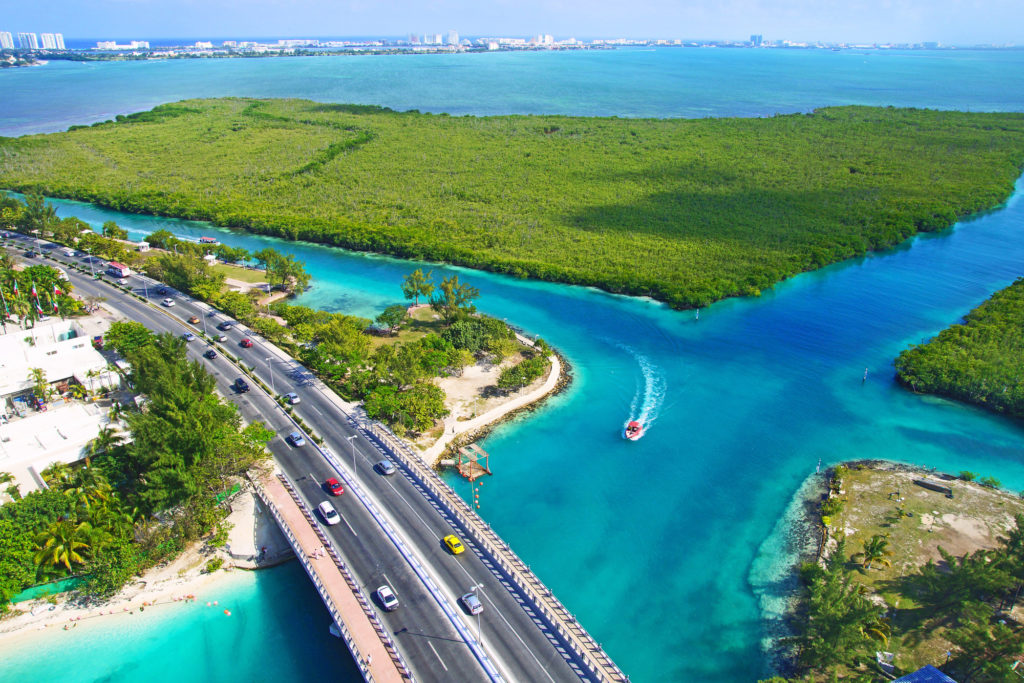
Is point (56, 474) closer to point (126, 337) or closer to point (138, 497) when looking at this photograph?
point (138, 497)

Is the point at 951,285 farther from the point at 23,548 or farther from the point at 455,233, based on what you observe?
the point at 23,548

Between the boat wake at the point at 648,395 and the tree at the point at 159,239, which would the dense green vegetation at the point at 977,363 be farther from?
the tree at the point at 159,239

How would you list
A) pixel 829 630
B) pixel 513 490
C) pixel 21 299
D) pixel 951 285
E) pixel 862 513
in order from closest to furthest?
pixel 829 630 → pixel 862 513 → pixel 513 490 → pixel 21 299 → pixel 951 285

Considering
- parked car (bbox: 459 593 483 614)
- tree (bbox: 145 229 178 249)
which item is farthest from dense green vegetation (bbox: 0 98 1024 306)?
parked car (bbox: 459 593 483 614)

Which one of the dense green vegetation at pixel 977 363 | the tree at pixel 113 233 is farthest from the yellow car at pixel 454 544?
the tree at pixel 113 233

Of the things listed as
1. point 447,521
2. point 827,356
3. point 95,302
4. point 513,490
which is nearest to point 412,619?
point 447,521

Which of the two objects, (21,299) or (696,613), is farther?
(21,299)
